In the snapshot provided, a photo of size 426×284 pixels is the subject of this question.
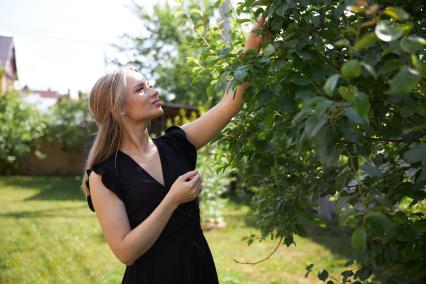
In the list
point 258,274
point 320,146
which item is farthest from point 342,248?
point 320,146

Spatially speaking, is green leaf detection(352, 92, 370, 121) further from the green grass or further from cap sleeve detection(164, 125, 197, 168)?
the green grass

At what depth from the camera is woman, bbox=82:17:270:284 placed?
6.15 ft

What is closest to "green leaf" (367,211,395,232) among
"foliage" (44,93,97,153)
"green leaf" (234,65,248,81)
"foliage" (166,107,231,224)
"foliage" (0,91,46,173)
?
"green leaf" (234,65,248,81)

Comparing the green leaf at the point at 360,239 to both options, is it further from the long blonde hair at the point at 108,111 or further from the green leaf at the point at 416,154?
the long blonde hair at the point at 108,111

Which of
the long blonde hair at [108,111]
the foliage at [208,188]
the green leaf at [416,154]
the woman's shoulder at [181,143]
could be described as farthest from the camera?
the foliage at [208,188]

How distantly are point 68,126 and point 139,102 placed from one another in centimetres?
2153

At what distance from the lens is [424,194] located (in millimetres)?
1887

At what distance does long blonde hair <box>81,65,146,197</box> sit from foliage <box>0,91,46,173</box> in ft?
59.7

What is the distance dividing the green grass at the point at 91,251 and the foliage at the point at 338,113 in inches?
91.9

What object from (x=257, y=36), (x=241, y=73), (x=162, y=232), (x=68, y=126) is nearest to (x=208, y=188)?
(x=162, y=232)

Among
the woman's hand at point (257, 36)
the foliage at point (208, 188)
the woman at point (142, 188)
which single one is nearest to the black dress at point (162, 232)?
the woman at point (142, 188)

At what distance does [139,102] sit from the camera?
210 cm

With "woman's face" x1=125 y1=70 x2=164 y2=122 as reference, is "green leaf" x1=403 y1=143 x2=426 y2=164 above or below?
above

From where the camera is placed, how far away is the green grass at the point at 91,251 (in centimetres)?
576
